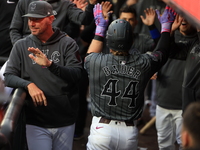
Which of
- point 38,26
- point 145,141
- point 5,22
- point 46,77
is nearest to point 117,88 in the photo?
point 46,77

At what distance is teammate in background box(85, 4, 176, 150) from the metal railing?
30.1 inches

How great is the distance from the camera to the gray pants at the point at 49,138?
446 cm

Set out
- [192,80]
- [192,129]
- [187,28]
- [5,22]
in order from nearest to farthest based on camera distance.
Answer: [192,129]
[192,80]
[187,28]
[5,22]

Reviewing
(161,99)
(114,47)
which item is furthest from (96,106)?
(161,99)

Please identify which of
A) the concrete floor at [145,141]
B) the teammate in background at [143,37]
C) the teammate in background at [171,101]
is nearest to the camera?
the teammate in background at [143,37]

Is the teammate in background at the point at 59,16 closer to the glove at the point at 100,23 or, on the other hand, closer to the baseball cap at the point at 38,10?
the glove at the point at 100,23

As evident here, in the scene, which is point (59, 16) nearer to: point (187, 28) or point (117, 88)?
point (187, 28)

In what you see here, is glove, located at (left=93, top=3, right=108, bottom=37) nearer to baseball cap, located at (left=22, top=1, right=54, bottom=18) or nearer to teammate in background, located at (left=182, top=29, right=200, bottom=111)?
baseball cap, located at (left=22, top=1, right=54, bottom=18)

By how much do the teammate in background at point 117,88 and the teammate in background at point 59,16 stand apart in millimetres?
1197

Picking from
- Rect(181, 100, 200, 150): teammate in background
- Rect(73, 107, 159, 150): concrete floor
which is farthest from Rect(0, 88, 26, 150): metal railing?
Rect(73, 107, 159, 150): concrete floor

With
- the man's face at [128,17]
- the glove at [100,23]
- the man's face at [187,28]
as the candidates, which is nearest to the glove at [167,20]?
the glove at [100,23]

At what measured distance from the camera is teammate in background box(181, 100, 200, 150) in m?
2.41

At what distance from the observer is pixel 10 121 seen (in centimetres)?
348

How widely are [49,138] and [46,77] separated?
69cm
